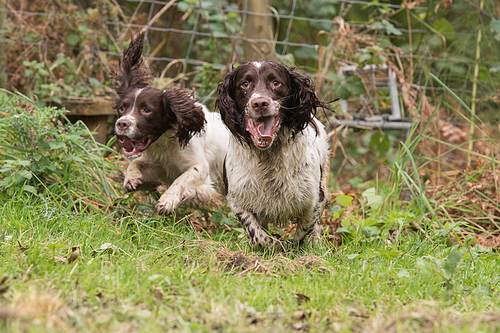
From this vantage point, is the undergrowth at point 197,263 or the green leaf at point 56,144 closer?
the undergrowth at point 197,263

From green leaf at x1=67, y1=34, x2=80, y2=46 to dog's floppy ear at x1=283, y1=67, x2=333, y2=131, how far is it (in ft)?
9.94

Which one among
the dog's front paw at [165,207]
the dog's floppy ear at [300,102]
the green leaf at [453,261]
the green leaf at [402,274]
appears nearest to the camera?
the green leaf at [453,261]

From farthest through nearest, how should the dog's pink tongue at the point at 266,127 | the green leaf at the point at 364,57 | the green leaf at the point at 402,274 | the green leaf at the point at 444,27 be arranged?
the green leaf at the point at 444,27 → the green leaf at the point at 364,57 → the dog's pink tongue at the point at 266,127 → the green leaf at the point at 402,274

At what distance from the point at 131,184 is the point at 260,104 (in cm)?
114

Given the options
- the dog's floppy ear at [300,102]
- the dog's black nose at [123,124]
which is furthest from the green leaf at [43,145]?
the dog's floppy ear at [300,102]

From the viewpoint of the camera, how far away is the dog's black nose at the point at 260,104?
2736 mm

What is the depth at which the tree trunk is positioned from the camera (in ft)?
16.9

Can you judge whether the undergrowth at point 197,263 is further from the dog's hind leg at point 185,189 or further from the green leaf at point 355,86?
the green leaf at point 355,86

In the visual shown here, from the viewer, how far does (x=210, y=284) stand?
7.15 feet

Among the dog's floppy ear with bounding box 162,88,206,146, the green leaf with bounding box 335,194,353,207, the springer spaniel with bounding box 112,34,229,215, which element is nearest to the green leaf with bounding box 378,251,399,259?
the green leaf with bounding box 335,194,353,207

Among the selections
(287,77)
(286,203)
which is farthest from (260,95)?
(286,203)

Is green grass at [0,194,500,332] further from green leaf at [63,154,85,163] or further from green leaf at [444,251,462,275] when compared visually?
green leaf at [63,154,85,163]

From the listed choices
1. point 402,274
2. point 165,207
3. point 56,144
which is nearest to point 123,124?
point 56,144

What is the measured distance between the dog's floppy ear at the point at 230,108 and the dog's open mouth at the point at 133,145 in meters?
0.74
